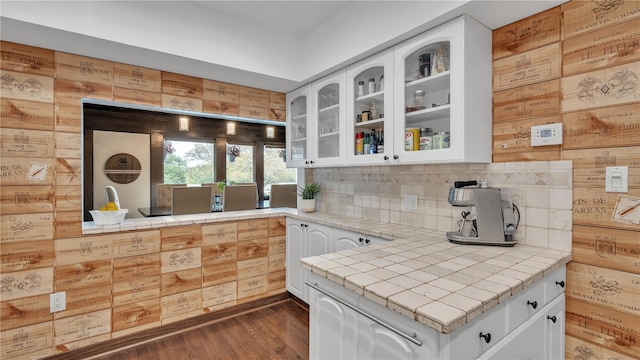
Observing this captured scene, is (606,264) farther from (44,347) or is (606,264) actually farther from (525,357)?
(44,347)

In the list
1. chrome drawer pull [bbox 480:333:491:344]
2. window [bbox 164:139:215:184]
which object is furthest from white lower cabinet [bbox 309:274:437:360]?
window [bbox 164:139:215:184]

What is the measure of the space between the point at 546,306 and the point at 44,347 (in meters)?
2.88

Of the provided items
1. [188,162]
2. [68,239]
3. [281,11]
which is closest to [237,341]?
[68,239]

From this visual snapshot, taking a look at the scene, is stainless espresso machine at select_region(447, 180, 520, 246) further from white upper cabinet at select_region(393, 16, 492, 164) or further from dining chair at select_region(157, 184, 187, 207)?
dining chair at select_region(157, 184, 187, 207)

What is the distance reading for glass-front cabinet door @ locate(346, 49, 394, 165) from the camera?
76.9 inches

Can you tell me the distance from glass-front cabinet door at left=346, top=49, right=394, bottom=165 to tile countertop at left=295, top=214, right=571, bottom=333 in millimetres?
679

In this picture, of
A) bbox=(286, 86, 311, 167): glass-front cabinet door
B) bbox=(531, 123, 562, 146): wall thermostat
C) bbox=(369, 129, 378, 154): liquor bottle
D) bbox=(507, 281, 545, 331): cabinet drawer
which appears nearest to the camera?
bbox=(507, 281, 545, 331): cabinet drawer

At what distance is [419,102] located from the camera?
6.03 feet

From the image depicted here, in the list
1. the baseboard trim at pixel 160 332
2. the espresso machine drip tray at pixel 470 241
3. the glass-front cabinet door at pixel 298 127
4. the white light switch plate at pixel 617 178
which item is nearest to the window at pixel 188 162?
the glass-front cabinet door at pixel 298 127

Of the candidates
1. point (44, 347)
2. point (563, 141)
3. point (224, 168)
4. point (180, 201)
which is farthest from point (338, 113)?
point (224, 168)

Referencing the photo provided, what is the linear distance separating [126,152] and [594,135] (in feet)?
17.3

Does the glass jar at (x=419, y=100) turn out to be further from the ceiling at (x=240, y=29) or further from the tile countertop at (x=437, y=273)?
the tile countertop at (x=437, y=273)

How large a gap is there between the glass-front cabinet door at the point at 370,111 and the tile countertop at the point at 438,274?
68 cm

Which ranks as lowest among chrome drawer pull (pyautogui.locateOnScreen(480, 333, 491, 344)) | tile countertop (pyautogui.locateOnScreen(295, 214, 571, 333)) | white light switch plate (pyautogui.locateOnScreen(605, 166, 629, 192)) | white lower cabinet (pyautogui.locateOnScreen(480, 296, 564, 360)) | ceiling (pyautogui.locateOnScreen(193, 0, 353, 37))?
white lower cabinet (pyautogui.locateOnScreen(480, 296, 564, 360))
